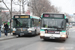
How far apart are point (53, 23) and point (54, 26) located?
323 millimetres

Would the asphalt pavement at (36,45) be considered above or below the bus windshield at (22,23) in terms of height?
below

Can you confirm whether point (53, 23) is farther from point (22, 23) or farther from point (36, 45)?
point (22, 23)

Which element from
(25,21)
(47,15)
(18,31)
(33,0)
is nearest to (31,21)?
(25,21)

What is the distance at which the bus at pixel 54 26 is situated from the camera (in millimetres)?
13594

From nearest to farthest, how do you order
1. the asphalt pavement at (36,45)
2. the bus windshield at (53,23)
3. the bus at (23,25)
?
1. the asphalt pavement at (36,45)
2. the bus windshield at (53,23)
3. the bus at (23,25)

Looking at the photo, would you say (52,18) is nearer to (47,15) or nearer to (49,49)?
(47,15)

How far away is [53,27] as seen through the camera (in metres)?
13.8

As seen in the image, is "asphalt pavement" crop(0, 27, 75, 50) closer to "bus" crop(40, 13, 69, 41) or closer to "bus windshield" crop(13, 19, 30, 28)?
"bus" crop(40, 13, 69, 41)

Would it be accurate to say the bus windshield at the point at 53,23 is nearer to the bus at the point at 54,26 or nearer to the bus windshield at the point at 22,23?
the bus at the point at 54,26

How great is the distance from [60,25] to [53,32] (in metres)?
0.91

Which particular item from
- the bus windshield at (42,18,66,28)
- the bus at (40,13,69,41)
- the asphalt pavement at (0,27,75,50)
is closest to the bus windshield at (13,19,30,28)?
the bus at (40,13,69,41)

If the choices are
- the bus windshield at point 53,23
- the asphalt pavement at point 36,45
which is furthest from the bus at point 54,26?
the asphalt pavement at point 36,45

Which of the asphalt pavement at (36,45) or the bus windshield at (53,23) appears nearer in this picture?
the asphalt pavement at (36,45)

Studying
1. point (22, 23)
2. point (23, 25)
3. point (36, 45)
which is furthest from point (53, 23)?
point (22, 23)
